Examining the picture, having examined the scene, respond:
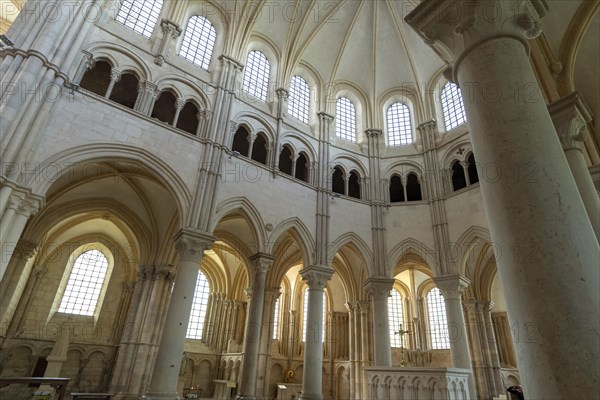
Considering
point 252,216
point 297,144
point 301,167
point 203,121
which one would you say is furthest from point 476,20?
point 301,167

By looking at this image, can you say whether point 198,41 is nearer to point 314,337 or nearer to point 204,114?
point 204,114

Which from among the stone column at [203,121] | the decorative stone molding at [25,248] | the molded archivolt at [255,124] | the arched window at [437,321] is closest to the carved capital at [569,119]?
the stone column at [203,121]

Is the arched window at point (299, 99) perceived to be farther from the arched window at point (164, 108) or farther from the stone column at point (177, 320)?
the stone column at point (177, 320)

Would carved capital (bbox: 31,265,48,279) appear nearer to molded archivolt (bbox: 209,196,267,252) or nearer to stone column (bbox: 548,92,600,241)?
molded archivolt (bbox: 209,196,267,252)

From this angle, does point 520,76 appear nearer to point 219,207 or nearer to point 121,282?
point 219,207

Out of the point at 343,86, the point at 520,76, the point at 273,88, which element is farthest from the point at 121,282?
the point at 520,76

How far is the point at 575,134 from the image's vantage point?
21.4 ft

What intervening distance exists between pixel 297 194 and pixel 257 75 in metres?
6.08

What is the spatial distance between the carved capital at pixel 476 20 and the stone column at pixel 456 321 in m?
11.0

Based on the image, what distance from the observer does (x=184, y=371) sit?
17.0 m

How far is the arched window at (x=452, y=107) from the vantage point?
17.1 meters

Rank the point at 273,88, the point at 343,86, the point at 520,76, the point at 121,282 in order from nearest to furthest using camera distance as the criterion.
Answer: the point at 520,76, the point at 273,88, the point at 121,282, the point at 343,86

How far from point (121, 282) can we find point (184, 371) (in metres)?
5.41

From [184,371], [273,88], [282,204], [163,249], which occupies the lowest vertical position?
[184,371]
